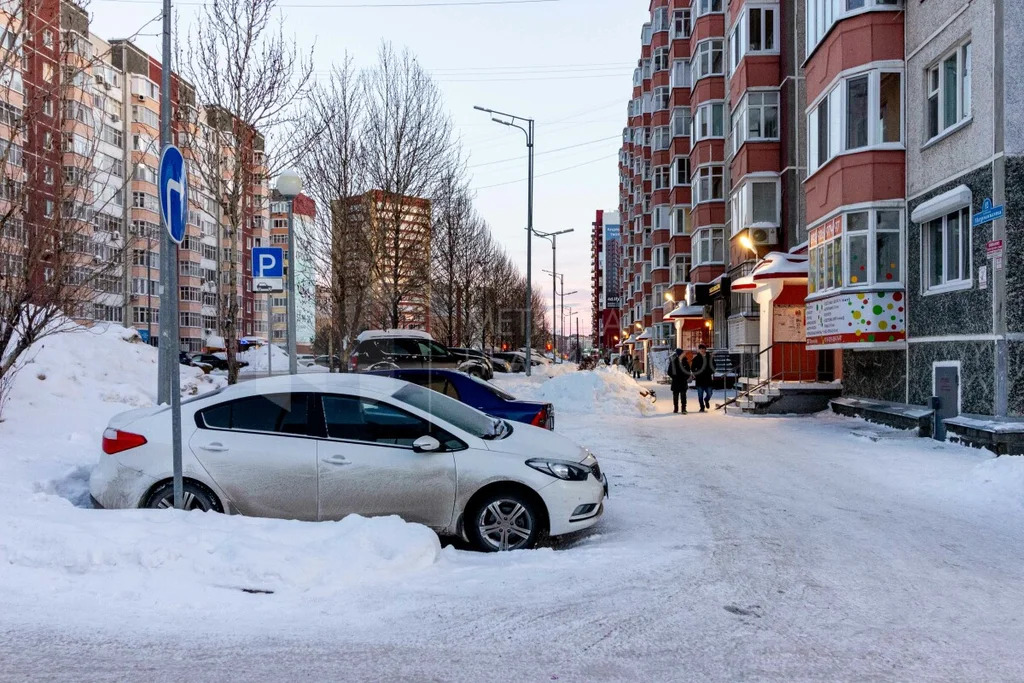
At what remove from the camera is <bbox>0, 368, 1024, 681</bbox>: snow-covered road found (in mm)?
4398

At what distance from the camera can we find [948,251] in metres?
15.0

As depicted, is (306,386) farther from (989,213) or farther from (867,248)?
(867,248)

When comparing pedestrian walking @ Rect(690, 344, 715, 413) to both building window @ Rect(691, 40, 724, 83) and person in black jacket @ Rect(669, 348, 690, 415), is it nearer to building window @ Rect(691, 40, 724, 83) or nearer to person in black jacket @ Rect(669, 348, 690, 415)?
person in black jacket @ Rect(669, 348, 690, 415)

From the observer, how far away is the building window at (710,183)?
3795cm

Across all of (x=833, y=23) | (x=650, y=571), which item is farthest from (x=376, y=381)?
(x=833, y=23)

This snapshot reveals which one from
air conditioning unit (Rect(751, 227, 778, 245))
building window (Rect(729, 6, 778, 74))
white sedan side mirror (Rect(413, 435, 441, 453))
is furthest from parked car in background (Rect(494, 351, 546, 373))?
white sedan side mirror (Rect(413, 435, 441, 453))

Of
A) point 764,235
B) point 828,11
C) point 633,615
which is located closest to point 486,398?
point 633,615

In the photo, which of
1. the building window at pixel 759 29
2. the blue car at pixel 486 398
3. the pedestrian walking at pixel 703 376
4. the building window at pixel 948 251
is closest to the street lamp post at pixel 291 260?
the blue car at pixel 486 398

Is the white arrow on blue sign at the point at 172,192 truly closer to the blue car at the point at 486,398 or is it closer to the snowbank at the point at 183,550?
the snowbank at the point at 183,550

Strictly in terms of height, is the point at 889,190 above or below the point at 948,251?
above

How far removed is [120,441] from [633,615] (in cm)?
452

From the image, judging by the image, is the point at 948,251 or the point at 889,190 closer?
the point at 948,251

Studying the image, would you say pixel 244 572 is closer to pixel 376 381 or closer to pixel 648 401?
pixel 376 381

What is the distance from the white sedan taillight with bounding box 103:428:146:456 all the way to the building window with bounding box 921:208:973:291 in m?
12.5
